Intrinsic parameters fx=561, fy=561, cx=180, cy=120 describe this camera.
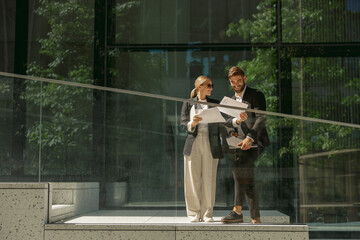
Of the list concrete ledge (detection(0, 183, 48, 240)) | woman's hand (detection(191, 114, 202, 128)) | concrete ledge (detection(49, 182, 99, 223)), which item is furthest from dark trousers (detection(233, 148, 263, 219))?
concrete ledge (detection(0, 183, 48, 240))

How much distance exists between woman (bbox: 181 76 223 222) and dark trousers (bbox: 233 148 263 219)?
0.58ft

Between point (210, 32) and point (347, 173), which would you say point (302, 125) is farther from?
point (210, 32)

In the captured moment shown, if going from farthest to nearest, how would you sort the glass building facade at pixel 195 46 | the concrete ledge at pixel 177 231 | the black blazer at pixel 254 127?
the glass building facade at pixel 195 46 → the black blazer at pixel 254 127 → the concrete ledge at pixel 177 231

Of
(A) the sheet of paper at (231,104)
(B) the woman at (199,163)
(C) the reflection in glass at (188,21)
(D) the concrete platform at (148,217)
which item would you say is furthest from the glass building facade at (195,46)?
(D) the concrete platform at (148,217)

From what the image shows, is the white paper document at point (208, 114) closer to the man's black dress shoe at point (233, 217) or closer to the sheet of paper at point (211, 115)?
the sheet of paper at point (211, 115)

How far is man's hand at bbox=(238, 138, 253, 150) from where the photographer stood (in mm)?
4945

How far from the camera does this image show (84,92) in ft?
16.9

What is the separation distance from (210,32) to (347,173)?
3.83 metres

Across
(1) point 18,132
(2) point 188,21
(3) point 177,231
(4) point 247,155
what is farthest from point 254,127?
(2) point 188,21

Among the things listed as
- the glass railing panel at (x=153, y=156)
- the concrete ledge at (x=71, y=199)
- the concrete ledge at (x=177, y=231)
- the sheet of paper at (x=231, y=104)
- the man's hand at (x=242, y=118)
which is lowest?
the concrete ledge at (x=177, y=231)

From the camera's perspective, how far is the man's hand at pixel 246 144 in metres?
4.94

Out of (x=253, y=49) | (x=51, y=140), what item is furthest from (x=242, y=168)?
(x=253, y=49)

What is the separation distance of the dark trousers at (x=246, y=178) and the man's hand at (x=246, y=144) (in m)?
0.03

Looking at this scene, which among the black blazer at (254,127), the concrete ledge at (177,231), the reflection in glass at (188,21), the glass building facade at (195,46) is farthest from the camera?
the reflection in glass at (188,21)
